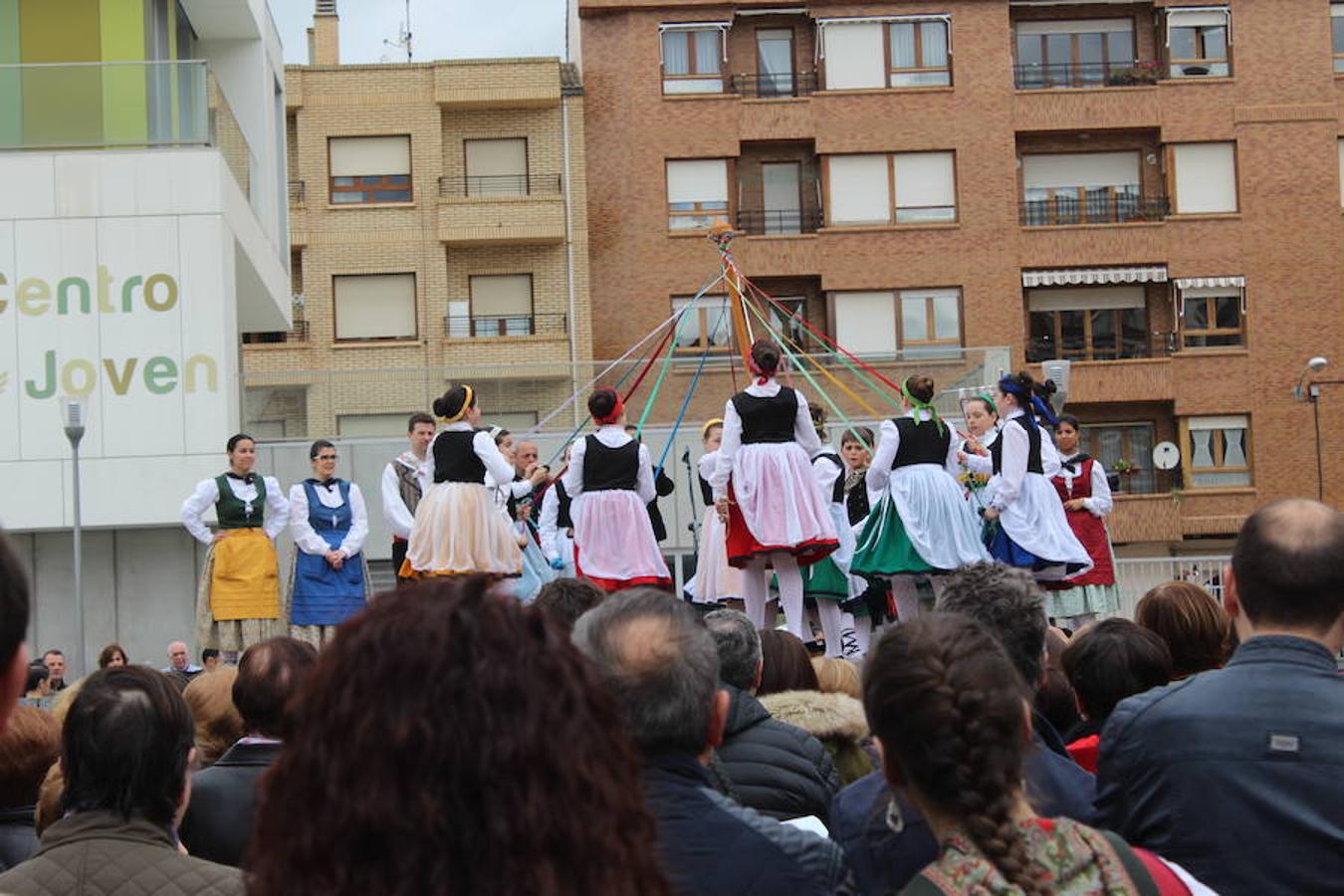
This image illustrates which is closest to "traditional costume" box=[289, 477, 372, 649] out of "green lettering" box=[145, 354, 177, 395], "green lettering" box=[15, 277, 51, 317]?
"green lettering" box=[145, 354, 177, 395]

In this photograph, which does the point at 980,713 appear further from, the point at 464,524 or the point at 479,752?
the point at 464,524

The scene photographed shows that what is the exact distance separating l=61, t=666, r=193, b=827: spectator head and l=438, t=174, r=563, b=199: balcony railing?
35.9 metres

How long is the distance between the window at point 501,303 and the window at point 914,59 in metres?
9.52

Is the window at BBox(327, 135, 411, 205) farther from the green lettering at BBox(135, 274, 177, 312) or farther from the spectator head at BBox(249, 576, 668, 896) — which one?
the spectator head at BBox(249, 576, 668, 896)

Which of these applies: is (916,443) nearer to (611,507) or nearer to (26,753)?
(611,507)

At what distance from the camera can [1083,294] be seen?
134ft

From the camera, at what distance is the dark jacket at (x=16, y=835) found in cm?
449

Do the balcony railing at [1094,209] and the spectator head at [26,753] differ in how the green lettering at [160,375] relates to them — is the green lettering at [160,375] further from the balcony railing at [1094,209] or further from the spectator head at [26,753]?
the balcony railing at [1094,209]

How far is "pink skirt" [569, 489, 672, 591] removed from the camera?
40.9 feet

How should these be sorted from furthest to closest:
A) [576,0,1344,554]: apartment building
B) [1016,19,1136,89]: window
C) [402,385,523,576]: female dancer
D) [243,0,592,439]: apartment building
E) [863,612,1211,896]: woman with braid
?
[1016,19,1136,89]: window → [576,0,1344,554]: apartment building → [243,0,592,439]: apartment building → [402,385,523,576]: female dancer → [863,612,1211,896]: woman with braid

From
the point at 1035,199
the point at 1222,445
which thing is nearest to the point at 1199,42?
the point at 1035,199

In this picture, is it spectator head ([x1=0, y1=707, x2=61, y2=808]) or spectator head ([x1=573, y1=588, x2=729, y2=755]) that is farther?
spectator head ([x1=0, y1=707, x2=61, y2=808])

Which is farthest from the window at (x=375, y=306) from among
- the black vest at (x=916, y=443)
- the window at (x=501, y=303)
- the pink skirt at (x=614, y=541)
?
the black vest at (x=916, y=443)

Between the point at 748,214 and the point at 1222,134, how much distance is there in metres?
10.8
